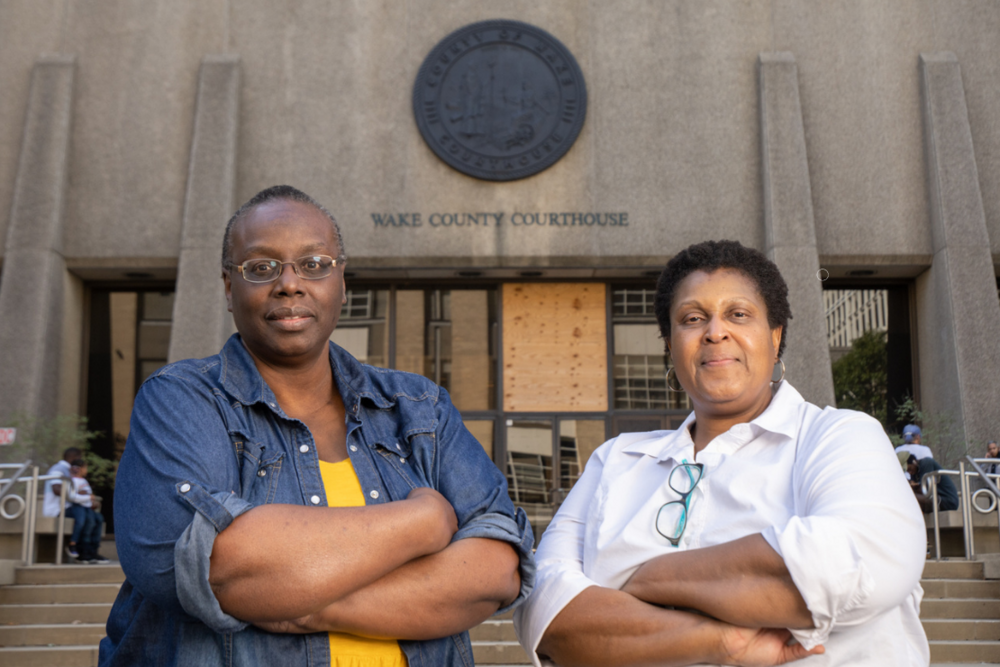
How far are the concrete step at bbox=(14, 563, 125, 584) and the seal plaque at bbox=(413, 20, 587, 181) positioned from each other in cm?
785

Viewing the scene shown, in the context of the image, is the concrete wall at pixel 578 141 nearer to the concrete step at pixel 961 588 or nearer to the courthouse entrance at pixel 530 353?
the courthouse entrance at pixel 530 353

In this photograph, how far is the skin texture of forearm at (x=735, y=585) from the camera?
6.27 ft

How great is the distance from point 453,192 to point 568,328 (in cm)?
316

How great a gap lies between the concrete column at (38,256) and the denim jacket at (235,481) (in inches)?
494

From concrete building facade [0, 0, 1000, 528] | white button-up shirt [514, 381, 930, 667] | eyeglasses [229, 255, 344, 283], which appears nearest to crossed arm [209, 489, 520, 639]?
white button-up shirt [514, 381, 930, 667]

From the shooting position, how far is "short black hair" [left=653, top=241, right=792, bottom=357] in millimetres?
2500

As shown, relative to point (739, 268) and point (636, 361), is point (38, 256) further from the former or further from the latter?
point (739, 268)

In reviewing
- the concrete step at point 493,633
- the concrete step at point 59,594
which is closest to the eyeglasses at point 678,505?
the concrete step at point 493,633

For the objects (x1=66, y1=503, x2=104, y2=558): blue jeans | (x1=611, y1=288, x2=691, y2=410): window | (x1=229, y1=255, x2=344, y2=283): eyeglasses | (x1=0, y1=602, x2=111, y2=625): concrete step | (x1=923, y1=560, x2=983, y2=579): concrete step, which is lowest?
(x1=0, y1=602, x2=111, y2=625): concrete step

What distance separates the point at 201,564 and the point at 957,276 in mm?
13752

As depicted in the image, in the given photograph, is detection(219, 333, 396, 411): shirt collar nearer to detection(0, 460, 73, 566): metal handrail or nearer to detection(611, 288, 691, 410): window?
detection(0, 460, 73, 566): metal handrail

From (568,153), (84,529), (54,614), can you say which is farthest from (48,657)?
(568,153)

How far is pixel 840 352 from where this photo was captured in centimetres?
1514

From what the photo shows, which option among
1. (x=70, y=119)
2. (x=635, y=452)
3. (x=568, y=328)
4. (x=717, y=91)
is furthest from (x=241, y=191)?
(x=635, y=452)
